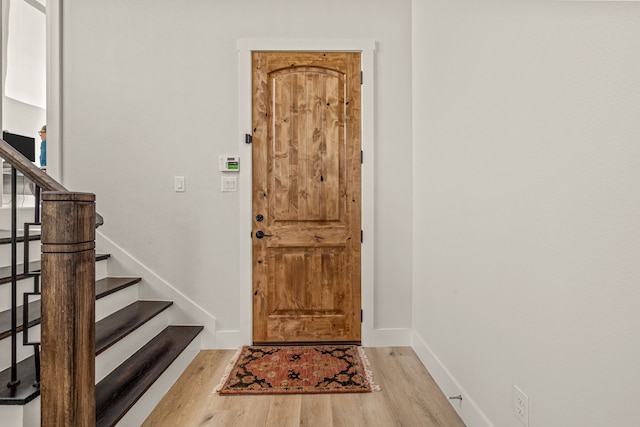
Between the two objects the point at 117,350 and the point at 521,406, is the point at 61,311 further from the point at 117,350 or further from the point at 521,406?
the point at 521,406

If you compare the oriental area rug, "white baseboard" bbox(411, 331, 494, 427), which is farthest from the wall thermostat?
"white baseboard" bbox(411, 331, 494, 427)

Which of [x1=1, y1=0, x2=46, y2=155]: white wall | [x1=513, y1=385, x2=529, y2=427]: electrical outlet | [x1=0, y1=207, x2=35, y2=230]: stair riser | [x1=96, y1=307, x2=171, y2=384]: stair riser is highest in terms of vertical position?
[x1=1, y1=0, x2=46, y2=155]: white wall

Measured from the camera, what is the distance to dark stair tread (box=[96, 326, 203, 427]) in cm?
167

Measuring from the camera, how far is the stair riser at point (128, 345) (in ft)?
6.36

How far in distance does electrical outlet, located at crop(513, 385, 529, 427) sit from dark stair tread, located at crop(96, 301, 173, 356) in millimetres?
1926

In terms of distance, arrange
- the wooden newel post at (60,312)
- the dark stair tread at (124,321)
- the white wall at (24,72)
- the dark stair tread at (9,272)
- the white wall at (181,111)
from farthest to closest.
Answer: the white wall at (24,72)
the white wall at (181,111)
the dark stair tread at (124,321)
the dark stair tread at (9,272)
the wooden newel post at (60,312)

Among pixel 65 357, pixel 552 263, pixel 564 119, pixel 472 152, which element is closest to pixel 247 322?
pixel 65 357

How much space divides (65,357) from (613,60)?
1.82m

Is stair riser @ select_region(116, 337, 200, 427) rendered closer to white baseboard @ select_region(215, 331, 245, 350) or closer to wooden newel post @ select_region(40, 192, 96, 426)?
white baseboard @ select_region(215, 331, 245, 350)

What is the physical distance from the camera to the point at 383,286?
2.91m

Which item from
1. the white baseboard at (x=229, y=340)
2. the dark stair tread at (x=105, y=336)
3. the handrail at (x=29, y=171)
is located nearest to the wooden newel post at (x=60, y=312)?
the handrail at (x=29, y=171)

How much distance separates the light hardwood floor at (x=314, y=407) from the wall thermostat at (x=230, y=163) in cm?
146

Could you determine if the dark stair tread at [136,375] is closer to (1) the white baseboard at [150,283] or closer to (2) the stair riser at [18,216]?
(1) the white baseboard at [150,283]

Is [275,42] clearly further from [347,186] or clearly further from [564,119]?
[564,119]
